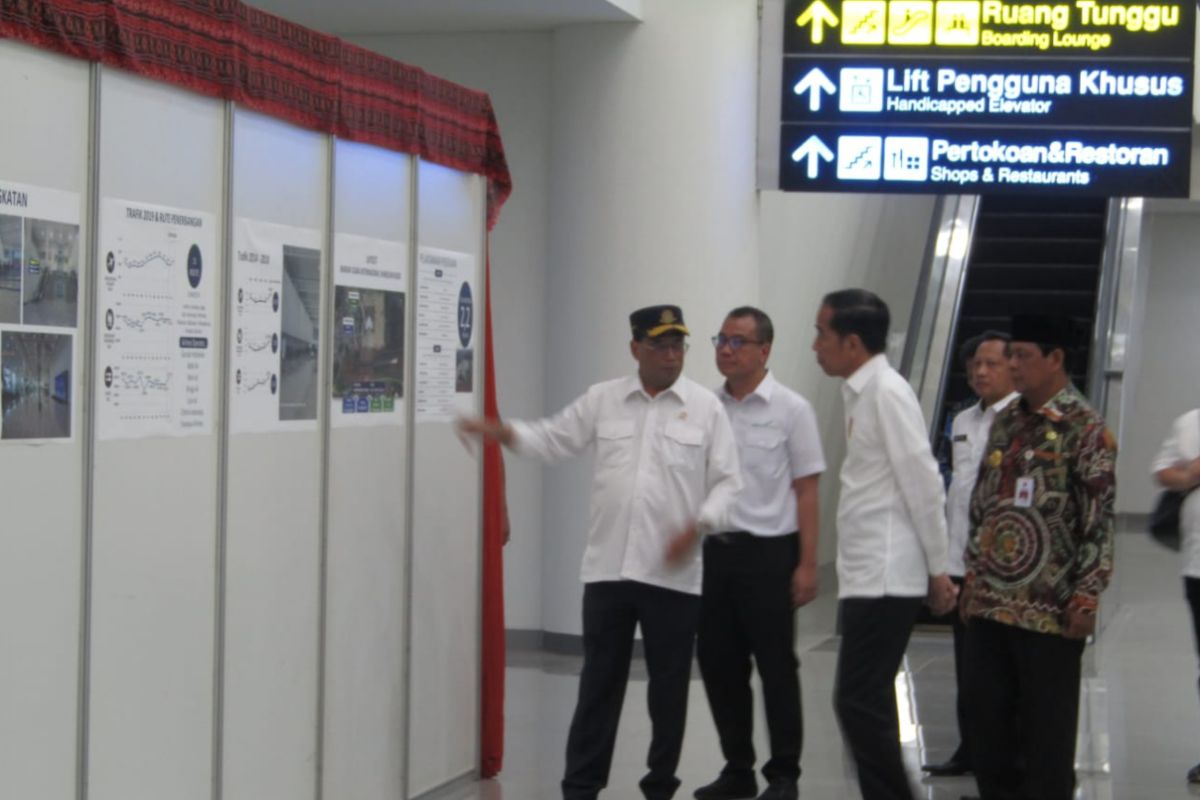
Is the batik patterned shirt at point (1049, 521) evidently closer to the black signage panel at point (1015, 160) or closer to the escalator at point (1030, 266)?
the black signage panel at point (1015, 160)

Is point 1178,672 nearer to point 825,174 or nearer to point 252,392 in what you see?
point 825,174

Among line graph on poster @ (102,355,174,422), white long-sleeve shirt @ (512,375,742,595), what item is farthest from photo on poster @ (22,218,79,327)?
white long-sleeve shirt @ (512,375,742,595)

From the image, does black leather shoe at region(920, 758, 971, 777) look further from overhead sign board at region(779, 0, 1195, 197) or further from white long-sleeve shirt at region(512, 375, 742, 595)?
overhead sign board at region(779, 0, 1195, 197)

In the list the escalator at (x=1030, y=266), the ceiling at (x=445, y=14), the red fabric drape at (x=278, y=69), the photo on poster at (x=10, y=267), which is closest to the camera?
the photo on poster at (x=10, y=267)

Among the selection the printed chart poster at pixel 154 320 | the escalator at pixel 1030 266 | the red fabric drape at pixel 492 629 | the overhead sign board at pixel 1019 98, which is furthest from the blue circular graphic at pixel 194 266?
the escalator at pixel 1030 266

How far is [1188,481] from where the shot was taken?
6.08m

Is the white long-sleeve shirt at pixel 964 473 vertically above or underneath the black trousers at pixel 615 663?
above

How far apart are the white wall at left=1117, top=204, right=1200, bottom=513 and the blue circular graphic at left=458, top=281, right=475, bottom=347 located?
13.0 m

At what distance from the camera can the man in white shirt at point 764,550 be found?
606cm

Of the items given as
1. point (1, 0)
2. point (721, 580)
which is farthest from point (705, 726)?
point (1, 0)

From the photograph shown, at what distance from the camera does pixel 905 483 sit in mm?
5160

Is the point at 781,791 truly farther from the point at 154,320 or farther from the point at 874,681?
the point at 154,320

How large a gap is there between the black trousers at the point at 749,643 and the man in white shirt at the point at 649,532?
39 cm

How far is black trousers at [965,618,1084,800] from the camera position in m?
4.73
